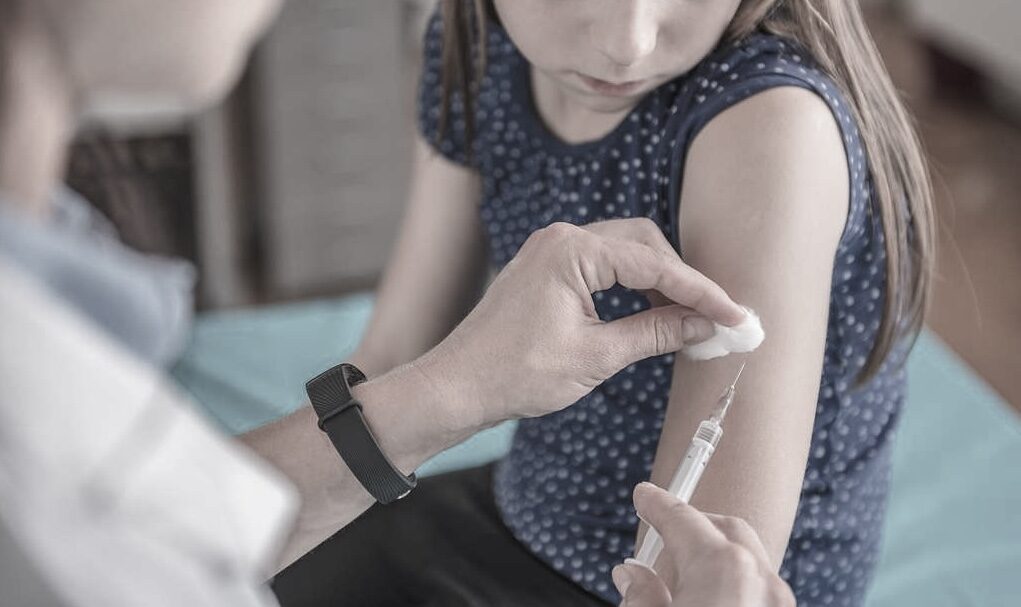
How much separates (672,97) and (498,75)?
0.23m

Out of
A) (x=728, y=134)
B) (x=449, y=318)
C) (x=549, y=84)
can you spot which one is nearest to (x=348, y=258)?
(x=449, y=318)

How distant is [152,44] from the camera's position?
691mm

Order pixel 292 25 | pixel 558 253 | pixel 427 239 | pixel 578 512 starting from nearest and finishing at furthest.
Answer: pixel 558 253
pixel 578 512
pixel 427 239
pixel 292 25

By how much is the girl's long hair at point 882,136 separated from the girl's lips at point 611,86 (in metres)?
0.09

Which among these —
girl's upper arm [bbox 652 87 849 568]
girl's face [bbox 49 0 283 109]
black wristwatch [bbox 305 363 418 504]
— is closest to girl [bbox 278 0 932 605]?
girl's upper arm [bbox 652 87 849 568]

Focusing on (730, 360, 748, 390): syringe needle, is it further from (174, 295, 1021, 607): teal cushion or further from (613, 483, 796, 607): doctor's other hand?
(174, 295, 1021, 607): teal cushion

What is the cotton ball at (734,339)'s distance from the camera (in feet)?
3.02

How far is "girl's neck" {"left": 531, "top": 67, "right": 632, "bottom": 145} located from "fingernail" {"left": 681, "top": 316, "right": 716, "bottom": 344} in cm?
24

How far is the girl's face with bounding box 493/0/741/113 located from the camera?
95 cm

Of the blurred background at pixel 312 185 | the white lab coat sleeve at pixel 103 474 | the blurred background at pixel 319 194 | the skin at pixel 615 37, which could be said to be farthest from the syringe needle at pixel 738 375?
the blurred background at pixel 312 185

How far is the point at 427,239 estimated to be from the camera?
134 centimetres

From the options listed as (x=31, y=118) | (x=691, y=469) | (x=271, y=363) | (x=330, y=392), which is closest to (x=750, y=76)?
(x=691, y=469)

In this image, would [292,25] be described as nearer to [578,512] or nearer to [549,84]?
[549,84]

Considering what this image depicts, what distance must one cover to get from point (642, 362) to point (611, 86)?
25 cm
